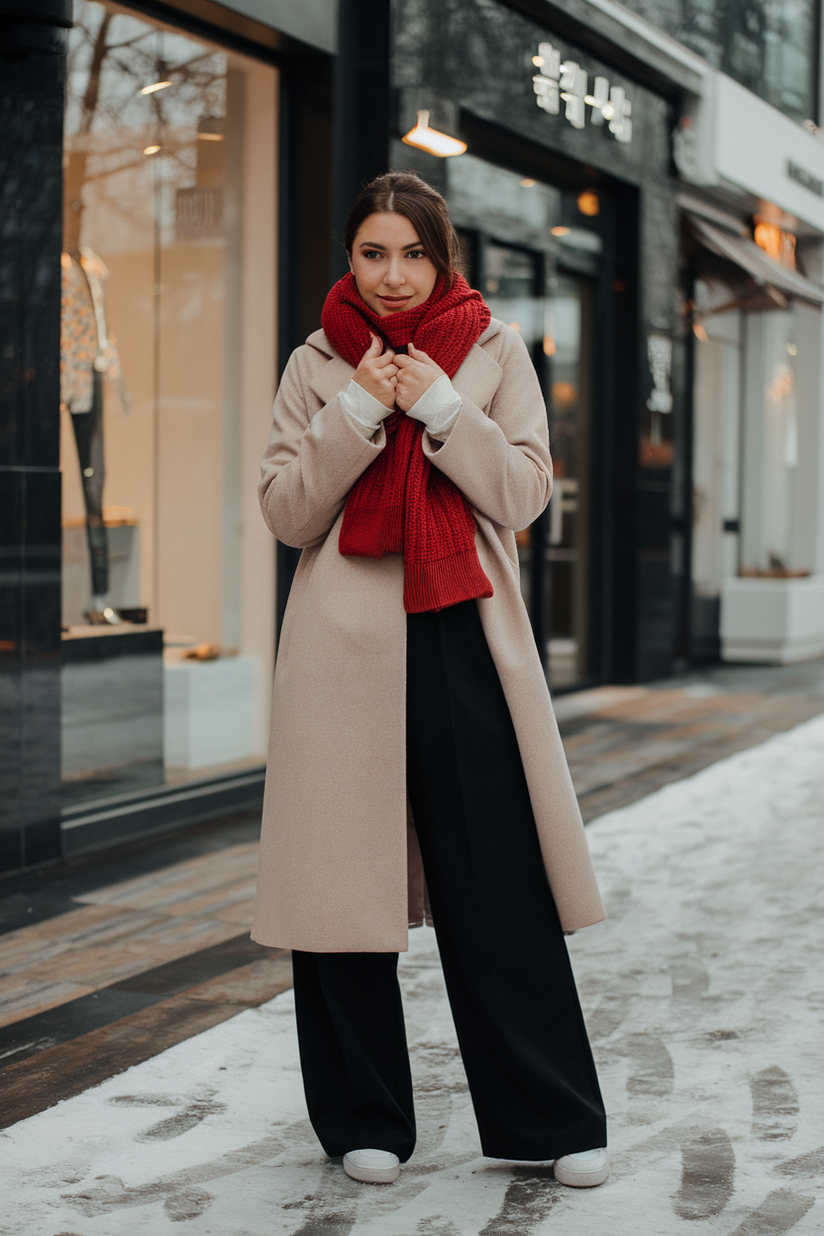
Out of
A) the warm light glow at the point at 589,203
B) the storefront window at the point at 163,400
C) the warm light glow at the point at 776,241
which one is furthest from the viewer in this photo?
the warm light glow at the point at 776,241

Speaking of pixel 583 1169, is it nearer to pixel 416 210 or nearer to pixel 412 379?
pixel 412 379

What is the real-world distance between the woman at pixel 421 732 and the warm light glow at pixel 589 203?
7661mm

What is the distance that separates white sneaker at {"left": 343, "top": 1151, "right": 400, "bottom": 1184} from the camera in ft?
8.46

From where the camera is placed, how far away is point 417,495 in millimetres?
2479

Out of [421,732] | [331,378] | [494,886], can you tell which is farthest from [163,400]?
[494,886]

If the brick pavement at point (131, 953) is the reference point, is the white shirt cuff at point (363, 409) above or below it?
above

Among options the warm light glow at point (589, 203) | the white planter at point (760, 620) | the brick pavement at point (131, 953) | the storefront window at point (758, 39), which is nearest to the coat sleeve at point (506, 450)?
the brick pavement at point (131, 953)

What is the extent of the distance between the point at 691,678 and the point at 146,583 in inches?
251

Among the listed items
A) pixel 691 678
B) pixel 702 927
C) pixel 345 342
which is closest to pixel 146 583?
pixel 702 927

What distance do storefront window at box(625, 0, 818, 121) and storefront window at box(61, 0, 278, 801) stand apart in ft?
15.0

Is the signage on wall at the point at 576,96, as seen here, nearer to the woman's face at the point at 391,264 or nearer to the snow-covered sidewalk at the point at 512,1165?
the snow-covered sidewalk at the point at 512,1165

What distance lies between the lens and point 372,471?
99.8 inches

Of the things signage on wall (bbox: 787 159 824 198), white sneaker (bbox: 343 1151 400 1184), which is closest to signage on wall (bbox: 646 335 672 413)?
signage on wall (bbox: 787 159 824 198)

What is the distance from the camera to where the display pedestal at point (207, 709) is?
6.00 m
